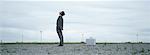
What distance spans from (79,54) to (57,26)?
8096 millimetres

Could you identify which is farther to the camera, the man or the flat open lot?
the man

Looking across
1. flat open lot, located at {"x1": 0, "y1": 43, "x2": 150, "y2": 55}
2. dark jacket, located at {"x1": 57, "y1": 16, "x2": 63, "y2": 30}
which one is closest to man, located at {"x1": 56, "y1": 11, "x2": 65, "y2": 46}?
dark jacket, located at {"x1": 57, "y1": 16, "x2": 63, "y2": 30}

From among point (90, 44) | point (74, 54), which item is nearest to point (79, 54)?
point (74, 54)

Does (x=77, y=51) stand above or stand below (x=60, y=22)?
below

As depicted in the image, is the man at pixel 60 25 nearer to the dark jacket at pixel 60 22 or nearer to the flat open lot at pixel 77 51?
the dark jacket at pixel 60 22

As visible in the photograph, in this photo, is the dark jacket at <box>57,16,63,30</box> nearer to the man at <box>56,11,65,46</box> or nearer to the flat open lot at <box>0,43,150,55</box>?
the man at <box>56,11,65,46</box>

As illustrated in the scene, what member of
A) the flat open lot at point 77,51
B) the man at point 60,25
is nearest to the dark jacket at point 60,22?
the man at point 60,25

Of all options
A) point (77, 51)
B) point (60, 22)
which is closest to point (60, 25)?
point (60, 22)

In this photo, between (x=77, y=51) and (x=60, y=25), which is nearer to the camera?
Answer: (x=77, y=51)

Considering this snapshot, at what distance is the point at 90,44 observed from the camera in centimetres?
2609

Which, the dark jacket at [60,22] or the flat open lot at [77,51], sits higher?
the dark jacket at [60,22]

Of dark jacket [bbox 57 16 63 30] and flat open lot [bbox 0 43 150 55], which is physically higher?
dark jacket [bbox 57 16 63 30]

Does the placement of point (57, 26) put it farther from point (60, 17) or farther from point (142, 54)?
point (142, 54)

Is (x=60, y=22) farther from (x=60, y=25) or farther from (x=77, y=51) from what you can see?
(x=77, y=51)
